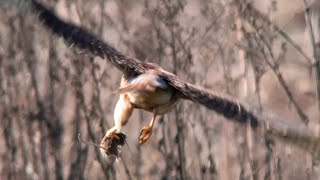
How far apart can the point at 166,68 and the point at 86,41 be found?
1367 millimetres

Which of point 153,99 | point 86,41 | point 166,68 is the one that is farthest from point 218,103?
point 166,68

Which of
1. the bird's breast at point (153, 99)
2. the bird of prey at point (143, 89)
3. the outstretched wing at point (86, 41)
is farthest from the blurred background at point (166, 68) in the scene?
the bird's breast at point (153, 99)

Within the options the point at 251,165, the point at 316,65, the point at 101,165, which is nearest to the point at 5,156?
the point at 101,165

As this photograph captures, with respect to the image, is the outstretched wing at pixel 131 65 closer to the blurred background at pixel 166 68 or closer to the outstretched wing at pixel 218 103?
the outstretched wing at pixel 218 103

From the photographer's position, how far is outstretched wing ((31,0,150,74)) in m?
6.34

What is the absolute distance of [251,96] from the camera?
296 inches

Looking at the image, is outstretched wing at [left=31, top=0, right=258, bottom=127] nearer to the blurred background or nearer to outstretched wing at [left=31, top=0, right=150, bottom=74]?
outstretched wing at [left=31, top=0, right=150, bottom=74]

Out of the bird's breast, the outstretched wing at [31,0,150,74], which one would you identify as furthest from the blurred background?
the bird's breast

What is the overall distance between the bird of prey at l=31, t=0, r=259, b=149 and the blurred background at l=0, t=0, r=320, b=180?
745mm

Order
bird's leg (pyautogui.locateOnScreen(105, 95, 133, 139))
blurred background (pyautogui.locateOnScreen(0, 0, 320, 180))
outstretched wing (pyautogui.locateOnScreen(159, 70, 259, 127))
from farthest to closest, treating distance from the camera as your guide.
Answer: blurred background (pyautogui.locateOnScreen(0, 0, 320, 180)), bird's leg (pyautogui.locateOnScreen(105, 95, 133, 139)), outstretched wing (pyautogui.locateOnScreen(159, 70, 259, 127))

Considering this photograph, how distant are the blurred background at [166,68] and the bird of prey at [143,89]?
745mm

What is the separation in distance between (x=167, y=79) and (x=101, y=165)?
6.09 ft

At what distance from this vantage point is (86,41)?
6480 millimetres

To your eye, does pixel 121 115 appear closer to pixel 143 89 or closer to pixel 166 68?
pixel 143 89
